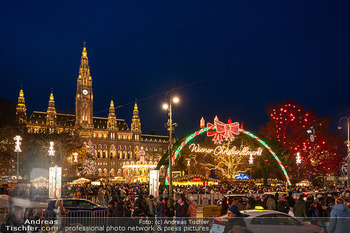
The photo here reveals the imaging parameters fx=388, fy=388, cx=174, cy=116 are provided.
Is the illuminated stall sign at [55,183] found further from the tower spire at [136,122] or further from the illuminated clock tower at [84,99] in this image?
the tower spire at [136,122]

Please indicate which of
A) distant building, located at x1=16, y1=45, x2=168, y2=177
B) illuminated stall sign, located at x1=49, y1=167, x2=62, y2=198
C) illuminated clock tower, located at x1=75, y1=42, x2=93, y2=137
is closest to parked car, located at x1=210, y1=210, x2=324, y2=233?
illuminated stall sign, located at x1=49, y1=167, x2=62, y2=198

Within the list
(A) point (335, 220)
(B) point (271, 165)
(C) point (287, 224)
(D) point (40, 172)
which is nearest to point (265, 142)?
(B) point (271, 165)

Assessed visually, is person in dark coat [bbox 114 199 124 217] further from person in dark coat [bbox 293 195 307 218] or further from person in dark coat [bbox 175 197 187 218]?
person in dark coat [bbox 293 195 307 218]

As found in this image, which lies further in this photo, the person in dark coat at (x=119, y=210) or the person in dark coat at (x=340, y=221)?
the person in dark coat at (x=119, y=210)

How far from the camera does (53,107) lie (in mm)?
139375

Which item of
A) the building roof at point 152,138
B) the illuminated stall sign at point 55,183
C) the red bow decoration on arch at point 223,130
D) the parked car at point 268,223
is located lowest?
the parked car at point 268,223

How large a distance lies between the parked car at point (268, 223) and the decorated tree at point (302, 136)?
42.5 metres

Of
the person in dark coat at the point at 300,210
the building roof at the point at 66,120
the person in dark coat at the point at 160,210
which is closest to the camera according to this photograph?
the person in dark coat at the point at 160,210

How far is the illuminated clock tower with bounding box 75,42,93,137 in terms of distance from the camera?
142250 millimetres

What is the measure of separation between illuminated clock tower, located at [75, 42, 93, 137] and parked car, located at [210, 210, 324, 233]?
134 meters

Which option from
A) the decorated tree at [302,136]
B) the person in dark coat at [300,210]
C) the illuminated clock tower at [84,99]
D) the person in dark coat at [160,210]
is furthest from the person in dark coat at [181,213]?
the illuminated clock tower at [84,99]

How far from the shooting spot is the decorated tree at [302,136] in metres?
53.8

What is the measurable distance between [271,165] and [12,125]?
32.6 metres

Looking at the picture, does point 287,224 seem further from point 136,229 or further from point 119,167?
point 119,167
